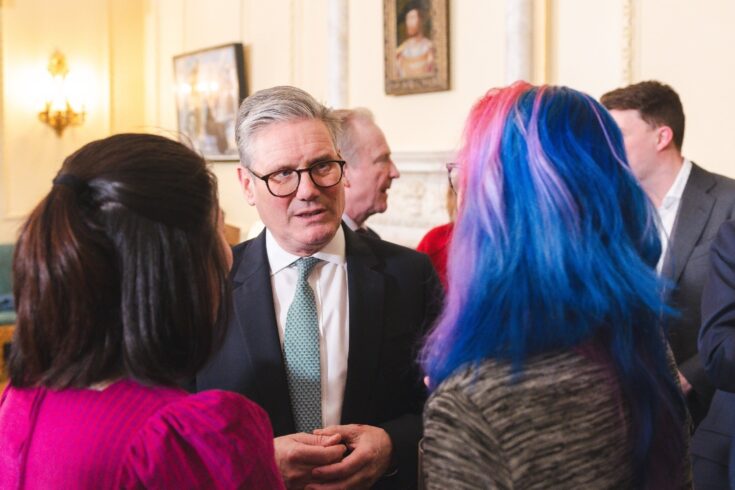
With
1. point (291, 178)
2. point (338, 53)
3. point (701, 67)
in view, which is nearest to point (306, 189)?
point (291, 178)

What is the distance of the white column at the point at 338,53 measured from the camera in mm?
7113

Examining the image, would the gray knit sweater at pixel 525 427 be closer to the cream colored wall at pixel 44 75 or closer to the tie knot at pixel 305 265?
the tie knot at pixel 305 265

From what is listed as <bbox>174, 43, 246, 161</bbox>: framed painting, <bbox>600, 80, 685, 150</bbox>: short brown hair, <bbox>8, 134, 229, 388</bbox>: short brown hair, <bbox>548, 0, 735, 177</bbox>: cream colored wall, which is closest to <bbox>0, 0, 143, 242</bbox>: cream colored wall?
<bbox>174, 43, 246, 161</bbox>: framed painting

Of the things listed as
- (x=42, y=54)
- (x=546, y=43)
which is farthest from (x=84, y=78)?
(x=546, y=43)

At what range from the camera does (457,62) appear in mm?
6094

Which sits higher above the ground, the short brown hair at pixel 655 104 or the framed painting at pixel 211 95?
the framed painting at pixel 211 95

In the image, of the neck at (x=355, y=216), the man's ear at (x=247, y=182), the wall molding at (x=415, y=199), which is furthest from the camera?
the wall molding at (x=415, y=199)

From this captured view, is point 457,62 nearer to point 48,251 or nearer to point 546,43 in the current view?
point 546,43

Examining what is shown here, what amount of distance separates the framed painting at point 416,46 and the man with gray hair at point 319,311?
4060 millimetres

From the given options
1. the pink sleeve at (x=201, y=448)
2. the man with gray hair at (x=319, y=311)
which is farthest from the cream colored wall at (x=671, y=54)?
the pink sleeve at (x=201, y=448)

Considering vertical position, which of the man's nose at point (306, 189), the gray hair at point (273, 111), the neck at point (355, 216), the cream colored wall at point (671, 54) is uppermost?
the cream colored wall at point (671, 54)

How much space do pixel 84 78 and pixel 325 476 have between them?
8931 millimetres

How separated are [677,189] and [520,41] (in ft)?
8.42

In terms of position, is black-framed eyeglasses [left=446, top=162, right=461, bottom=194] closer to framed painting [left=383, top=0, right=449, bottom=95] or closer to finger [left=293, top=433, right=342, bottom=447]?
finger [left=293, top=433, right=342, bottom=447]
